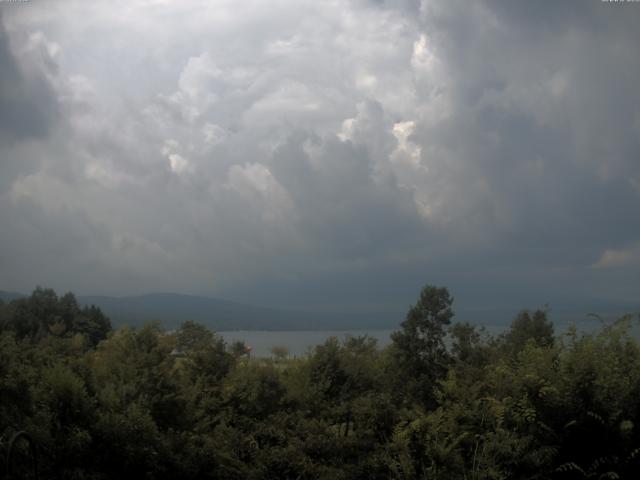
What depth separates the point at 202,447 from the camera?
971 centimetres

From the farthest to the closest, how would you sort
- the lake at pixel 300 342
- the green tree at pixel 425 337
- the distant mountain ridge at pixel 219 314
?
the distant mountain ridge at pixel 219 314 → the green tree at pixel 425 337 → the lake at pixel 300 342

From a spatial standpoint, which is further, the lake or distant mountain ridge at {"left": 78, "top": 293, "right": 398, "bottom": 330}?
distant mountain ridge at {"left": 78, "top": 293, "right": 398, "bottom": 330}

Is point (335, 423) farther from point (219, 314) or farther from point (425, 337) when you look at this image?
point (219, 314)

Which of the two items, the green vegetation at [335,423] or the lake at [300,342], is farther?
the lake at [300,342]

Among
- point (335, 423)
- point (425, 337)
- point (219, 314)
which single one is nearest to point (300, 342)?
point (425, 337)

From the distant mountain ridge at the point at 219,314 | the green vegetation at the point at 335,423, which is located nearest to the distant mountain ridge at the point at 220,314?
the distant mountain ridge at the point at 219,314

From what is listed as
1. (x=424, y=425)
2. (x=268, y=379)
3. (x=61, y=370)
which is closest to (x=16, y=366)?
(x=61, y=370)

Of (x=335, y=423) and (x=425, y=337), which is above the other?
(x=425, y=337)

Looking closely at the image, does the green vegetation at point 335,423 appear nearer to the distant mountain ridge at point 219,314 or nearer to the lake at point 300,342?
the lake at point 300,342

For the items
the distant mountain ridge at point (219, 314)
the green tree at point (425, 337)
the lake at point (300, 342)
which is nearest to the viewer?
the lake at point (300, 342)

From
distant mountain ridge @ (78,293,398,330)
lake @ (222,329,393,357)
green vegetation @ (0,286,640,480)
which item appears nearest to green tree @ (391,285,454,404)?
lake @ (222,329,393,357)

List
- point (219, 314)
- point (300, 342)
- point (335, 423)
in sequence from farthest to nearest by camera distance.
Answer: point (219, 314), point (300, 342), point (335, 423)

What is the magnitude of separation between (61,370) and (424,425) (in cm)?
563

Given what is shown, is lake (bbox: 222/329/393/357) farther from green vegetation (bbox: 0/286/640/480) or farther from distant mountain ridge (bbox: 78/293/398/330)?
distant mountain ridge (bbox: 78/293/398/330)
